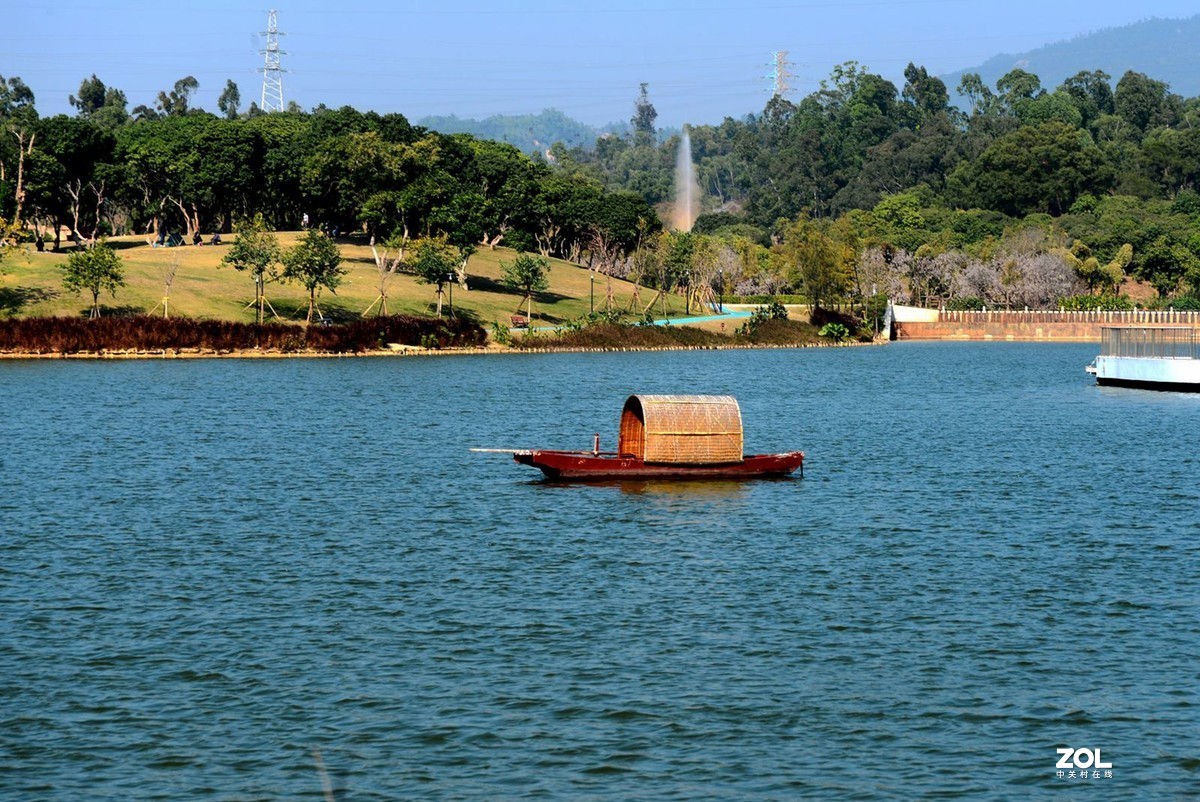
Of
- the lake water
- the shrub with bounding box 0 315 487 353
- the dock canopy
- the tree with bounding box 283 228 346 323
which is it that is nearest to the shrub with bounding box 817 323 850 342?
the shrub with bounding box 0 315 487 353

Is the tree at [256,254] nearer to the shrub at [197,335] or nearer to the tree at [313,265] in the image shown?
the tree at [313,265]

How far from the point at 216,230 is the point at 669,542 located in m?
159

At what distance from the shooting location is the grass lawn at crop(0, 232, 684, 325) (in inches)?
5704

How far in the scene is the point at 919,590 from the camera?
40.1 metres

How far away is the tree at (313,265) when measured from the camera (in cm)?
14688

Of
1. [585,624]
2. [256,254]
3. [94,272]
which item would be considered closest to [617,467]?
[585,624]

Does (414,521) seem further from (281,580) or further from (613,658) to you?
(613,658)

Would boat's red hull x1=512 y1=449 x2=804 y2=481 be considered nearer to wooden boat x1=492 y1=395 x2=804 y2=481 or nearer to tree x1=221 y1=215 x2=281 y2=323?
wooden boat x1=492 y1=395 x2=804 y2=481

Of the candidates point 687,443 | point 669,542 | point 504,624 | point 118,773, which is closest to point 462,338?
point 687,443

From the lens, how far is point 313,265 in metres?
147

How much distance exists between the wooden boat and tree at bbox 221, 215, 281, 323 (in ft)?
297

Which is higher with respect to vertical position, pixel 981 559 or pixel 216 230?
pixel 216 230

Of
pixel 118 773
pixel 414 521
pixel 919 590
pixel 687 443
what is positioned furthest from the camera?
pixel 687 443

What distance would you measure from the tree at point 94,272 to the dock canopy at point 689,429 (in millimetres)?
93057
